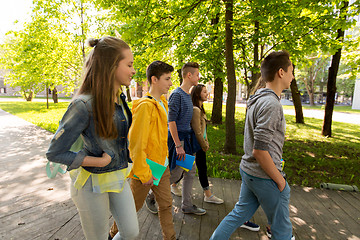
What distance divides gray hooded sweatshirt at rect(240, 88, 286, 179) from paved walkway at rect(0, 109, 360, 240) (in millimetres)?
1378

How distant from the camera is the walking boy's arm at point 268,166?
1.86 metres

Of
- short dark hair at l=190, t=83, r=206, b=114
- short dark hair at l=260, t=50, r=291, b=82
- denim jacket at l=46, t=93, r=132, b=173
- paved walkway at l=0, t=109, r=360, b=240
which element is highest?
short dark hair at l=260, t=50, r=291, b=82

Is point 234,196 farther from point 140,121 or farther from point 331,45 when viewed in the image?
point 331,45

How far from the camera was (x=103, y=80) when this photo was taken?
1573 mm

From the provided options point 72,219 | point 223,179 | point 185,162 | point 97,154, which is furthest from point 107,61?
point 223,179

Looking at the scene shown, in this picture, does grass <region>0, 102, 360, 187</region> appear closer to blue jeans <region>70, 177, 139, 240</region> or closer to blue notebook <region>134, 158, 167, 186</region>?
blue notebook <region>134, 158, 167, 186</region>

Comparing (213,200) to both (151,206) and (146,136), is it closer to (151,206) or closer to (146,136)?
(151,206)

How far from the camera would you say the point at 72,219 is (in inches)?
128

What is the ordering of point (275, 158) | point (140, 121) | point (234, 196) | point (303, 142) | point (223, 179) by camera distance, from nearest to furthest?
point (275, 158)
point (140, 121)
point (234, 196)
point (223, 179)
point (303, 142)

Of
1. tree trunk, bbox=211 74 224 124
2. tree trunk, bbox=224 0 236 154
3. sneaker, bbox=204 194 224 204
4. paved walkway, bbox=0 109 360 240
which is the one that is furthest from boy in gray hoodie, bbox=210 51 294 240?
tree trunk, bbox=211 74 224 124

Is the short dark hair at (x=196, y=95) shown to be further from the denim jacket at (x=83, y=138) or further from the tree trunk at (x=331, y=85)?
the tree trunk at (x=331, y=85)

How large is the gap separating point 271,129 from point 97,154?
51.2 inches

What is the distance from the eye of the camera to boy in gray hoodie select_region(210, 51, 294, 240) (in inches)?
72.7

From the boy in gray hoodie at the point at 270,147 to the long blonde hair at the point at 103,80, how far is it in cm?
113
